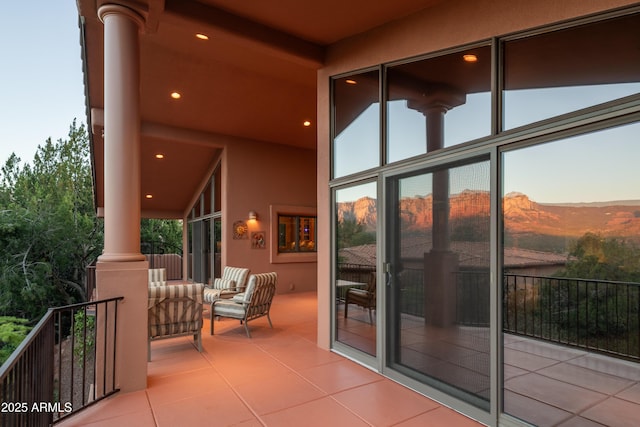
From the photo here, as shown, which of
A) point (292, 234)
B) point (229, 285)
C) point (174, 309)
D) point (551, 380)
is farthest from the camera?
point (292, 234)

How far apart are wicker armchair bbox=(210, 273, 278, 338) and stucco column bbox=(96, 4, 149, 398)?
189cm

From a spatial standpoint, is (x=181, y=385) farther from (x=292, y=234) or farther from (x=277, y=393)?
(x=292, y=234)

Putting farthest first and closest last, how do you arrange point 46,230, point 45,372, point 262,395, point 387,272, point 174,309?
point 46,230
point 174,309
point 387,272
point 262,395
point 45,372

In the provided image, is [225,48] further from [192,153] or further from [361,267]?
[192,153]

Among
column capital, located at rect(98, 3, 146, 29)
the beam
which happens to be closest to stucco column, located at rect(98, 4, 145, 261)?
column capital, located at rect(98, 3, 146, 29)

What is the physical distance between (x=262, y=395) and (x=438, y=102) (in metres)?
3.14

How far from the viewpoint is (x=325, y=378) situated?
3.66 metres

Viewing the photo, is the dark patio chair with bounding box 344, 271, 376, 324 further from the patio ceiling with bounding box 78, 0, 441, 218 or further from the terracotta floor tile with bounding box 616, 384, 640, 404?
the patio ceiling with bounding box 78, 0, 441, 218

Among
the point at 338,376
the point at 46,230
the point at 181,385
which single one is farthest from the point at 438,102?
the point at 46,230

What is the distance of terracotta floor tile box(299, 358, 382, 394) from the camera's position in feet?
11.4

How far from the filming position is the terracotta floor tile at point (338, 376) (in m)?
3.48

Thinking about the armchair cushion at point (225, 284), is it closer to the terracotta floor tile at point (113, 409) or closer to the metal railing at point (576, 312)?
the terracotta floor tile at point (113, 409)

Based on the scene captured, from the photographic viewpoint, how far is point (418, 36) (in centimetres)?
362

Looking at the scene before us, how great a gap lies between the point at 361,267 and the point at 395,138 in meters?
1.49
